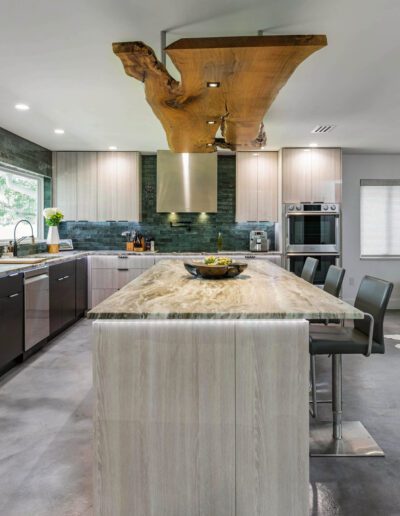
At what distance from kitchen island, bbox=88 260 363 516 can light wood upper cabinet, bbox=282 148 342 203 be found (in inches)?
180

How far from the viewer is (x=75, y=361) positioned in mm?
3895

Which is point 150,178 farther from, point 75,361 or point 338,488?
point 338,488

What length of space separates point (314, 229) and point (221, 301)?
14.2ft

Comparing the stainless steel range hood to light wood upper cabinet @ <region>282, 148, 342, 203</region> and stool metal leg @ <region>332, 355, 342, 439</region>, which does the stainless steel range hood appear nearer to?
light wood upper cabinet @ <region>282, 148, 342, 203</region>

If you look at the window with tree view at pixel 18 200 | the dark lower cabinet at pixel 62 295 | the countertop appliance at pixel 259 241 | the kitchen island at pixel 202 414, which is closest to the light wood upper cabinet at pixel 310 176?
the countertop appliance at pixel 259 241

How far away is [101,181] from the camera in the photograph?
20.7ft

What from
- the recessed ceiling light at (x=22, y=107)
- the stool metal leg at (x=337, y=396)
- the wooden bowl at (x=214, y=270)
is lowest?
the stool metal leg at (x=337, y=396)

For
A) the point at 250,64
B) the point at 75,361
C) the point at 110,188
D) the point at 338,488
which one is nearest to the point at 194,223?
the point at 110,188

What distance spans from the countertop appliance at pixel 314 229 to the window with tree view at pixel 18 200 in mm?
3748

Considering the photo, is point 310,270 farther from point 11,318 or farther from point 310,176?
point 310,176

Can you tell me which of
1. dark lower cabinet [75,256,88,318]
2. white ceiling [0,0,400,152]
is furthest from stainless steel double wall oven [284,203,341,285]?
dark lower cabinet [75,256,88,318]

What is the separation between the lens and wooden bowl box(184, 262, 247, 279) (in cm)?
276

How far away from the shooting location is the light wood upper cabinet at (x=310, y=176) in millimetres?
5957

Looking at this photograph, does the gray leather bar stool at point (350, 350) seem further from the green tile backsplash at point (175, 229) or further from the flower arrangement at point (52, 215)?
the flower arrangement at point (52, 215)
